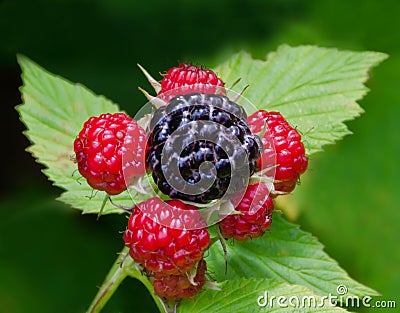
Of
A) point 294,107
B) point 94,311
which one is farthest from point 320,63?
point 94,311

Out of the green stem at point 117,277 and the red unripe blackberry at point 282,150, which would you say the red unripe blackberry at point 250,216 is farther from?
the green stem at point 117,277

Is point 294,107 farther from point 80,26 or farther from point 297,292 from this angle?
point 80,26

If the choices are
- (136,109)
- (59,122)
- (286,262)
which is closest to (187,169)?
(286,262)

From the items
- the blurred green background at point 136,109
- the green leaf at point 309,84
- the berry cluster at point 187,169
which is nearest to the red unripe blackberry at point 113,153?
the berry cluster at point 187,169

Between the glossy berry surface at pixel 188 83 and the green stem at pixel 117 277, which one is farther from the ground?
the glossy berry surface at pixel 188 83

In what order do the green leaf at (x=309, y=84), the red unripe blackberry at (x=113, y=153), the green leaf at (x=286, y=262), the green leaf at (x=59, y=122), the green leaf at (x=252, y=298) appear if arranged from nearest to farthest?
the red unripe blackberry at (x=113, y=153) < the green leaf at (x=252, y=298) < the green leaf at (x=286, y=262) < the green leaf at (x=59, y=122) < the green leaf at (x=309, y=84)

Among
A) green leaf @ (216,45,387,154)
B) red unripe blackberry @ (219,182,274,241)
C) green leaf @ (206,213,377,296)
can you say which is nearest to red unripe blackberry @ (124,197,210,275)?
red unripe blackberry @ (219,182,274,241)
